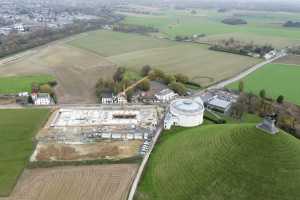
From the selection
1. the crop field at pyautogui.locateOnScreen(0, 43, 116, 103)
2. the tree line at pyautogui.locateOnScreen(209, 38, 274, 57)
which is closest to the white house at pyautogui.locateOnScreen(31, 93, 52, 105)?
the crop field at pyautogui.locateOnScreen(0, 43, 116, 103)

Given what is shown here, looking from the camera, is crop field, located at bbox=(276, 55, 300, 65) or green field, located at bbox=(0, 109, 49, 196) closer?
green field, located at bbox=(0, 109, 49, 196)

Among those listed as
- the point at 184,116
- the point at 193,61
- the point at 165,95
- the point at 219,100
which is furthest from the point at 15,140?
the point at 193,61

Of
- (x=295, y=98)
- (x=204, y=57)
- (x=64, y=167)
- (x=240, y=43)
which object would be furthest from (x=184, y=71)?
(x=64, y=167)

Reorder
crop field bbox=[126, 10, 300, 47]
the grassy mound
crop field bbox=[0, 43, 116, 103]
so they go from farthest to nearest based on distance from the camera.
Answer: crop field bbox=[126, 10, 300, 47], crop field bbox=[0, 43, 116, 103], the grassy mound

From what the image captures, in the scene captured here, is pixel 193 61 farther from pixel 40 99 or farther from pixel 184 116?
pixel 40 99

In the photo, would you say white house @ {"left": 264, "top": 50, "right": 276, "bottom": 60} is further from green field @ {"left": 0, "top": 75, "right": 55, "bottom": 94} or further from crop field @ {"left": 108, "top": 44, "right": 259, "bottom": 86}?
green field @ {"left": 0, "top": 75, "right": 55, "bottom": 94}

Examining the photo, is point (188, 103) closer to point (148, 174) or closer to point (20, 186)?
point (148, 174)

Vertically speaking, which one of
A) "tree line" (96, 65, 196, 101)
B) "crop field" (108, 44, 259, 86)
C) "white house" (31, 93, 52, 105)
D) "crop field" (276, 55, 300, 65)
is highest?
"crop field" (276, 55, 300, 65)

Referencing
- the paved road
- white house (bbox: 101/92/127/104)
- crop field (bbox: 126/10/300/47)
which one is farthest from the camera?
crop field (bbox: 126/10/300/47)
